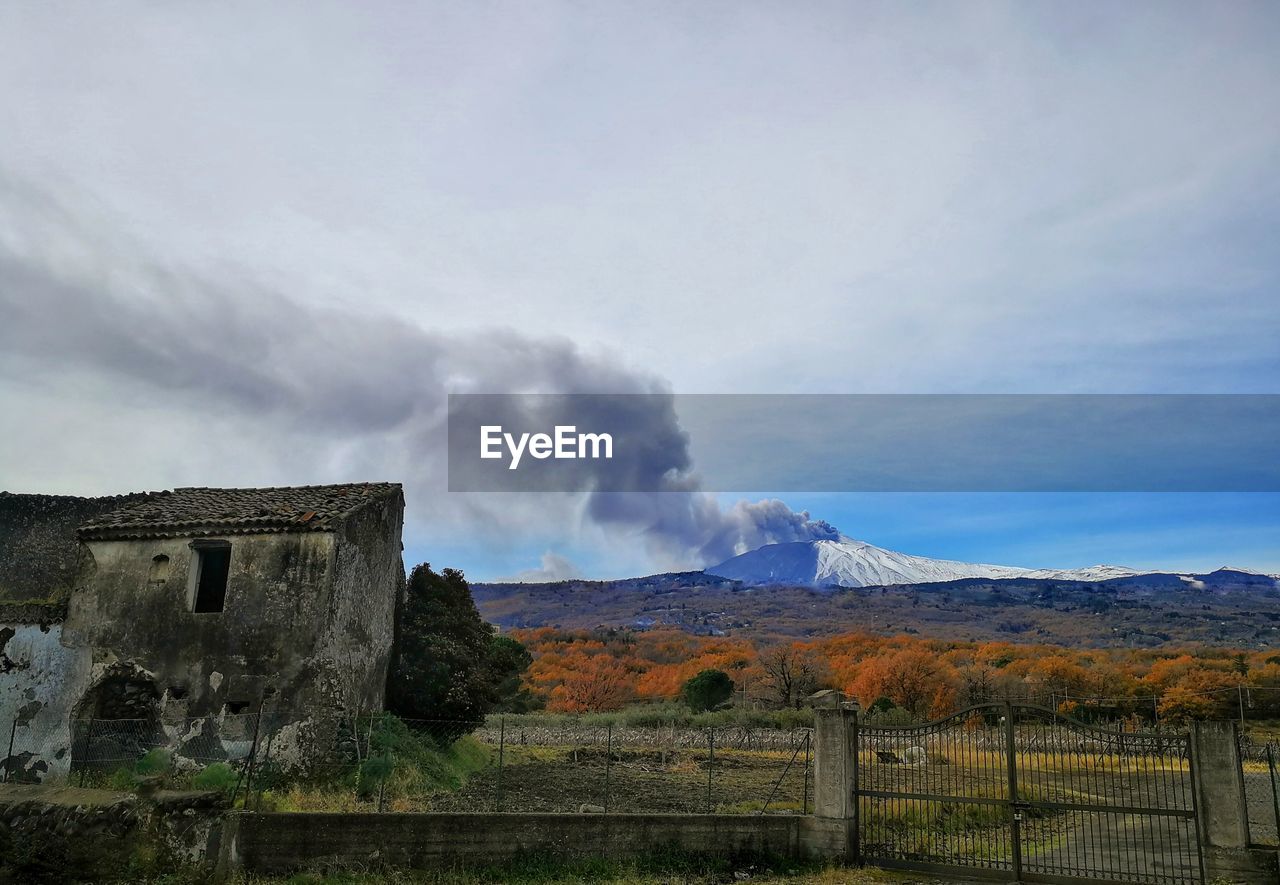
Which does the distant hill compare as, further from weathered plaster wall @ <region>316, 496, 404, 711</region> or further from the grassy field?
the grassy field

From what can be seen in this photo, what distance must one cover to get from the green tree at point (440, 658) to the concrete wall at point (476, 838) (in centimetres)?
1062

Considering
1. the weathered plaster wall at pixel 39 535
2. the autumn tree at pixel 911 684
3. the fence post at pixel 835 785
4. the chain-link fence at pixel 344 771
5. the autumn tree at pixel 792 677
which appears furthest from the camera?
the autumn tree at pixel 792 677

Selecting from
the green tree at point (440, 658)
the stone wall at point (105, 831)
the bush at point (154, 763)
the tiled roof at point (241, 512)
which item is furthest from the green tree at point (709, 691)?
the stone wall at point (105, 831)

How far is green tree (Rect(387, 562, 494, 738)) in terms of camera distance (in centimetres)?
2686

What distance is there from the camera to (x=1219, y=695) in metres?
45.3

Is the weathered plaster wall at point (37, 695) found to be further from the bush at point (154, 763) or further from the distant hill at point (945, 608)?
the distant hill at point (945, 608)

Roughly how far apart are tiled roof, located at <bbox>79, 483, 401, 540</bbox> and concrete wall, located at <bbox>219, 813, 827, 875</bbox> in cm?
897

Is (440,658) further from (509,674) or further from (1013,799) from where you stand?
(509,674)

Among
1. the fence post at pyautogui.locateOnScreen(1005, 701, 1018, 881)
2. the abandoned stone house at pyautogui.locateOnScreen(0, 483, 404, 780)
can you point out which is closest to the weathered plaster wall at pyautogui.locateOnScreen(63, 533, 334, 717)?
the abandoned stone house at pyautogui.locateOnScreen(0, 483, 404, 780)

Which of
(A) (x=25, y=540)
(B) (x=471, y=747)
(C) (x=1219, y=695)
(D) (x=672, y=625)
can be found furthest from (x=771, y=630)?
(A) (x=25, y=540)

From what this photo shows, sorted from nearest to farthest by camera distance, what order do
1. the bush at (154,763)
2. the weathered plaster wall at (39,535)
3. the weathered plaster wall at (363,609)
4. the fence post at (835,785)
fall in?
the fence post at (835,785)
the bush at (154,763)
the weathered plaster wall at (363,609)
the weathered plaster wall at (39,535)

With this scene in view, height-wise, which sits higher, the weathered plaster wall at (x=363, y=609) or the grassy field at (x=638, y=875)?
the weathered plaster wall at (x=363, y=609)

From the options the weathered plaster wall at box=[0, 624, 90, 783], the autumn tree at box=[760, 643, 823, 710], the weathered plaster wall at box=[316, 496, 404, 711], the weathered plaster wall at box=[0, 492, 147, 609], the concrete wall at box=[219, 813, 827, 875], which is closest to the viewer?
the concrete wall at box=[219, 813, 827, 875]

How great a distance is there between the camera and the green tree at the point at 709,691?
179ft
